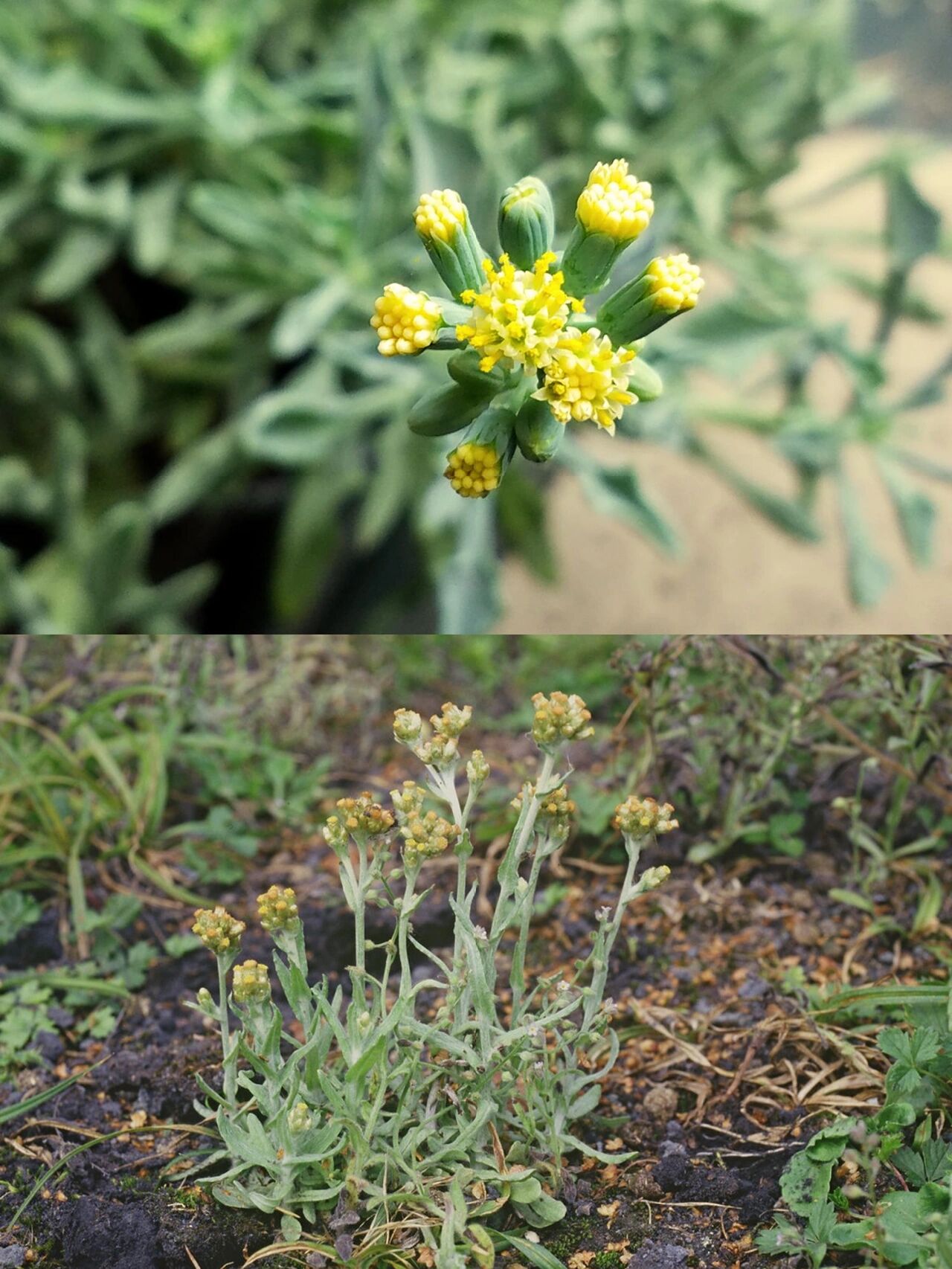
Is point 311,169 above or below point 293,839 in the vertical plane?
above

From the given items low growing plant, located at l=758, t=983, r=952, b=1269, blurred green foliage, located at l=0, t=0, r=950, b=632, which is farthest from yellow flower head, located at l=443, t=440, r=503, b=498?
blurred green foliage, located at l=0, t=0, r=950, b=632

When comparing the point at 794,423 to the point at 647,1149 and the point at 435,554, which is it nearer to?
the point at 435,554

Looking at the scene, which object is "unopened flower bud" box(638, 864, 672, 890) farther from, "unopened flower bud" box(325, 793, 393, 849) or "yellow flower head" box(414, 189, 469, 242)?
"yellow flower head" box(414, 189, 469, 242)

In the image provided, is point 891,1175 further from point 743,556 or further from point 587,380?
point 743,556

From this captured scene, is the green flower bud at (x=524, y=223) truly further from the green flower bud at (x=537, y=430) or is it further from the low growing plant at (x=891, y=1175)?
the low growing plant at (x=891, y=1175)

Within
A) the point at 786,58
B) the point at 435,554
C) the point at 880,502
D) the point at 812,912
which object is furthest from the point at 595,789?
the point at 880,502

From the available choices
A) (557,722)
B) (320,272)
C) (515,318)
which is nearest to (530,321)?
(515,318)
